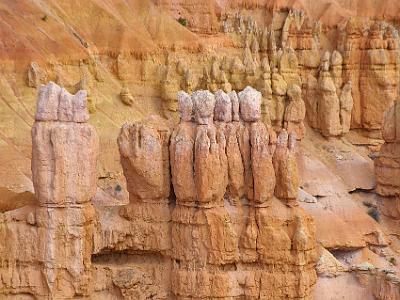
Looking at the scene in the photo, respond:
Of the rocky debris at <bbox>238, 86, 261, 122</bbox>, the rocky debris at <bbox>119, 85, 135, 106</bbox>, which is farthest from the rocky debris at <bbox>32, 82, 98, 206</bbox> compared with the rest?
the rocky debris at <bbox>119, 85, 135, 106</bbox>

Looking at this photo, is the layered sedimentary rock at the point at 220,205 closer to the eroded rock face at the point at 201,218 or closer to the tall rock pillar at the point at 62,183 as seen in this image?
the eroded rock face at the point at 201,218

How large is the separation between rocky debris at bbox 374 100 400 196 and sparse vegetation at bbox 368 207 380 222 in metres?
1.02

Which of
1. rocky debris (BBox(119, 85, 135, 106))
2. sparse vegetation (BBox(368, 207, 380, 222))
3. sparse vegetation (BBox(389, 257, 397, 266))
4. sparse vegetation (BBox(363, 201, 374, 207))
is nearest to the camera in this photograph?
sparse vegetation (BBox(389, 257, 397, 266))

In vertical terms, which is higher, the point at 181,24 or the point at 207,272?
the point at 181,24

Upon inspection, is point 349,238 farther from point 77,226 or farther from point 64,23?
point 77,226

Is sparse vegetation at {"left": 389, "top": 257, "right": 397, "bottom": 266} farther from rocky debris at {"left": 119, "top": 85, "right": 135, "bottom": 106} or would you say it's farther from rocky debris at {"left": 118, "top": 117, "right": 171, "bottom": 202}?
rocky debris at {"left": 118, "top": 117, "right": 171, "bottom": 202}

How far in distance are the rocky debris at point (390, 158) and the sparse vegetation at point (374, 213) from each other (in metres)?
1.02

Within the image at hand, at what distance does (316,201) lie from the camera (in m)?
52.2

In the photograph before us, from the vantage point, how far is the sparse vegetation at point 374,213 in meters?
52.1

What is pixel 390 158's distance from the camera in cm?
5041

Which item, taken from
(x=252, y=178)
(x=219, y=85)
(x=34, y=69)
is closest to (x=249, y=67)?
(x=219, y=85)

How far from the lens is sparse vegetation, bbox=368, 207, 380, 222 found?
5209cm

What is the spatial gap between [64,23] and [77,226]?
27.8 m

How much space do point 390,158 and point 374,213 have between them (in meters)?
3.61
